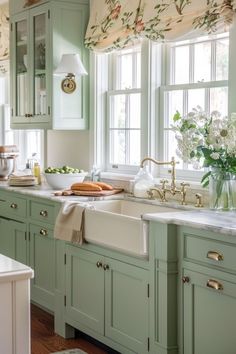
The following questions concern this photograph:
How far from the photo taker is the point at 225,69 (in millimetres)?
3795

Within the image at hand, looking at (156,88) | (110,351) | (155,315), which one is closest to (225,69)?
(156,88)

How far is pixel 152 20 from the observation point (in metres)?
4.11

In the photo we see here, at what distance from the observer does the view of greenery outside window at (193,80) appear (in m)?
3.83

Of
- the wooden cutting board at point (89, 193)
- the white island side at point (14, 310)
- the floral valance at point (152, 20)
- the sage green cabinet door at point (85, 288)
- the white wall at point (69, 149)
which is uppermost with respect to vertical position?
the floral valance at point (152, 20)

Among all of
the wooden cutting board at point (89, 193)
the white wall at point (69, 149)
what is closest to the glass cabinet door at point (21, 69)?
the white wall at point (69, 149)

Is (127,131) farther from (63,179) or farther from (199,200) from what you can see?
(199,200)

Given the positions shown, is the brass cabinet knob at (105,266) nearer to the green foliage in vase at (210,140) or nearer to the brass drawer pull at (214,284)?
the green foliage in vase at (210,140)

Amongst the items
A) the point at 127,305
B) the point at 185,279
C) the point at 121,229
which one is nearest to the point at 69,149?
the point at 121,229

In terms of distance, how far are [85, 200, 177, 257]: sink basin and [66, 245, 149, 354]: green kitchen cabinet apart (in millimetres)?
107

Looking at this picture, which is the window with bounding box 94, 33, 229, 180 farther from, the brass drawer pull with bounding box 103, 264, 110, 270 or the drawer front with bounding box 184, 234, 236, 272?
the drawer front with bounding box 184, 234, 236, 272

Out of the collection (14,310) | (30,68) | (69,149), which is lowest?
(14,310)

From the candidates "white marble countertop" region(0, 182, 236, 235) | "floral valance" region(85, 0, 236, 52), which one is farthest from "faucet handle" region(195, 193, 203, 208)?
"floral valance" region(85, 0, 236, 52)

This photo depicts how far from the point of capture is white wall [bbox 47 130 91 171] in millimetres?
5102

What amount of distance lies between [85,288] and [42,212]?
2.54ft
